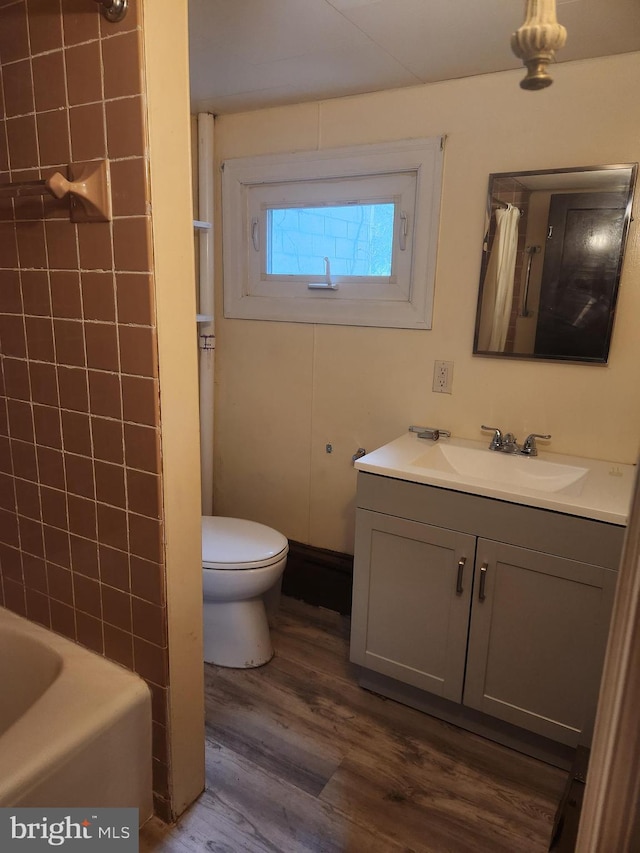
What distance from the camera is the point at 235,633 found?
2.16m

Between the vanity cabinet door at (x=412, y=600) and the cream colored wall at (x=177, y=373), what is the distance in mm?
646

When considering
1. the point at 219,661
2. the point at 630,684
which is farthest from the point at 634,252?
the point at 219,661

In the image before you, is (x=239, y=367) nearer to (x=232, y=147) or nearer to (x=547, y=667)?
(x=232, y=147)

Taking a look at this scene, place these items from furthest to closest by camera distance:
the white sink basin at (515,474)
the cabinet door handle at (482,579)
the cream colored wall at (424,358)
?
the cream colored wall at (424,358), the cabinet door handle at (482,579), the white sink basin at (515,474)

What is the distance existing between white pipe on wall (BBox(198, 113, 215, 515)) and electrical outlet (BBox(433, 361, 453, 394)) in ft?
3.52

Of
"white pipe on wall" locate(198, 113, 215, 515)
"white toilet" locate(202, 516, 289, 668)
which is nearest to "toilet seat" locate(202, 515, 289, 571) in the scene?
"white toilet" locate(202, 516, 289, 668)

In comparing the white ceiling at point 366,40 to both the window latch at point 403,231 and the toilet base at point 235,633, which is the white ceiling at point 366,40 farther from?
the toilet base at point 235,633

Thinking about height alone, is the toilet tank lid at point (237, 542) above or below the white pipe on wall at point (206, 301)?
below

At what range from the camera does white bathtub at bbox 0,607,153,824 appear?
115cm

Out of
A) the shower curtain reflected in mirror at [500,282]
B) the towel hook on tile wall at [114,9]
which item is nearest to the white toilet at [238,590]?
the shower curtain reflected in mirror at [500,282]

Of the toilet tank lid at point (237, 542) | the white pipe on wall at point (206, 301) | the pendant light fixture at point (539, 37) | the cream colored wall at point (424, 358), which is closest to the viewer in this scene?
the pendant light fixture at point (539, 37)

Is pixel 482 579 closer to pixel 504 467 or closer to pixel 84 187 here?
pixel 504 467

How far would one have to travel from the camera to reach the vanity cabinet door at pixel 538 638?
160cm

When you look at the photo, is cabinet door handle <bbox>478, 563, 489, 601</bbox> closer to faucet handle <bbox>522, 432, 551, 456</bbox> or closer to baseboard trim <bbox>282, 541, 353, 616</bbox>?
faucet handle <bbox>522, 432, 551, 456</bbox>
